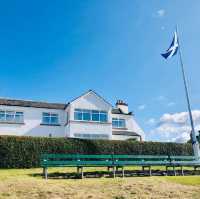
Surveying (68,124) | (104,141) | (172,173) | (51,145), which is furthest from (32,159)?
(68,124)

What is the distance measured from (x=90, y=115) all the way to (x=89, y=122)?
39.3 inches

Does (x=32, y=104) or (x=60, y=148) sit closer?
(x=60, y=148)

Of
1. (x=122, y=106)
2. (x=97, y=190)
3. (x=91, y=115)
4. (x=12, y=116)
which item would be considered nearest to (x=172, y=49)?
(x=91, y=115)

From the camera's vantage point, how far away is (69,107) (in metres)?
36.6

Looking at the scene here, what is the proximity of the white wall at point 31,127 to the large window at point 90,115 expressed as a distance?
2.59 meters

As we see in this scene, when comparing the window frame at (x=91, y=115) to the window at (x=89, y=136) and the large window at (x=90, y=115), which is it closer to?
the large window at (x=90, y=115)

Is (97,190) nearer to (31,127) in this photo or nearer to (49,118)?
(31,127)

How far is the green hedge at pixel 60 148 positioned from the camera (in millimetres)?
22609

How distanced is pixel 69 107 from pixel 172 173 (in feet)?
66.2

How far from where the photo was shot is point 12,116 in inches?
1387

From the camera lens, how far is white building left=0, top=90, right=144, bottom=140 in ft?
115

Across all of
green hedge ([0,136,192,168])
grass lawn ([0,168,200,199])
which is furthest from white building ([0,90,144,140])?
grass lawn ([0,168,200,199])

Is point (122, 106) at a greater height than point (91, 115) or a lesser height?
greater

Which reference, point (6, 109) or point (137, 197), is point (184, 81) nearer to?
point (137, 197)
